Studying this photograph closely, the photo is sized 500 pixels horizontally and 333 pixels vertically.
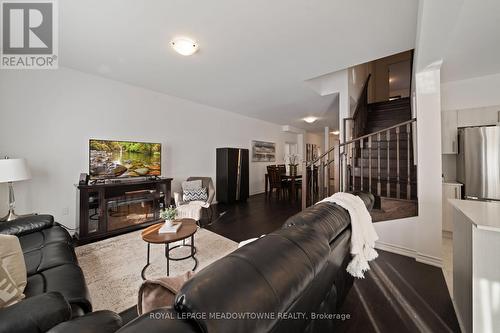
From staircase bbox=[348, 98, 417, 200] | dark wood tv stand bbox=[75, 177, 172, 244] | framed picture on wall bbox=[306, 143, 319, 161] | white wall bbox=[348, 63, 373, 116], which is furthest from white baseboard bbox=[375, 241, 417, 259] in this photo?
framed picture on wall bbox=[306, 143, 319, 161]

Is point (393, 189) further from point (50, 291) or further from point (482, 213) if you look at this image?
point (50, 291)

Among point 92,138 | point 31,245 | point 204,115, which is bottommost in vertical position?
point 31,245

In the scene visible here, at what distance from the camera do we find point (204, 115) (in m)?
4.95

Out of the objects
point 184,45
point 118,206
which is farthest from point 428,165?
point 118,206

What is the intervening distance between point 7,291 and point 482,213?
2752mm

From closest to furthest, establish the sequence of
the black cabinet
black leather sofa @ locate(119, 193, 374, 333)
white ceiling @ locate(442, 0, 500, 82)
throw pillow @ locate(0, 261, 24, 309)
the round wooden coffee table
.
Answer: black leather sofa @ locate(119, 193, 374, 333)
throw pillow @ locate(0, 261, 24, 309)
white ceiling @ locate(442, 0, 500, 82)
the round wooden coffee table
the black cabinet

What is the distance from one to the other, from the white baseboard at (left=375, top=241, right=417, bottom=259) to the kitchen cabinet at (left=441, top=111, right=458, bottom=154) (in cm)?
194

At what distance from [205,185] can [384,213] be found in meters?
3.32

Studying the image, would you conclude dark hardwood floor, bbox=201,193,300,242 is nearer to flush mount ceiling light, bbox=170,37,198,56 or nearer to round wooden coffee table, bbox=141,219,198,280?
round wooden coffee table, bbox=141,219,198,280

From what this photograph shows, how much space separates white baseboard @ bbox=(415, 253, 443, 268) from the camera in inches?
87.6

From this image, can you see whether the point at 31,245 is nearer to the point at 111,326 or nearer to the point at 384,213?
the point at 111,326

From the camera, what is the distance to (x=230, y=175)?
17.1ft

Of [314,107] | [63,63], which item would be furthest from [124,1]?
[314,107]

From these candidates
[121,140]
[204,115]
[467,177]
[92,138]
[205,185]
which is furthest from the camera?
[204,115]
